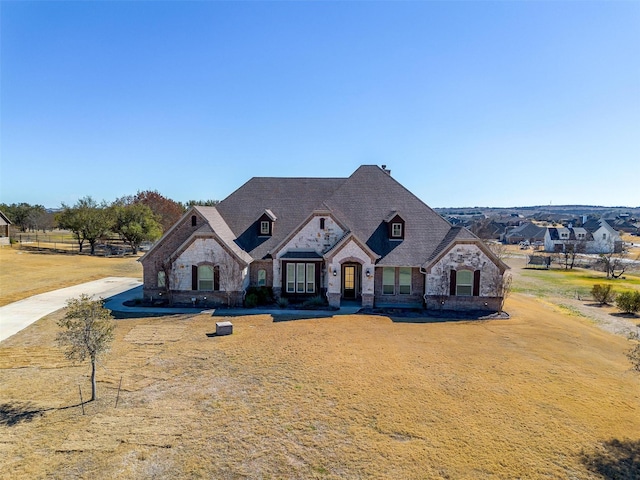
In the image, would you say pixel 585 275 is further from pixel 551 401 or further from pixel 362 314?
pixel 551 401

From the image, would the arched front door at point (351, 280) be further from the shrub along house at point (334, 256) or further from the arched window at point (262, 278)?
the arched window at point (262, 278)

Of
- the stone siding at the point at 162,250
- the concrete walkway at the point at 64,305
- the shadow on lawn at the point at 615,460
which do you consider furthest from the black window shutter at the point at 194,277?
the shadow on lawn at the point at 615,460

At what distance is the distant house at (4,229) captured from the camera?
2467 inches

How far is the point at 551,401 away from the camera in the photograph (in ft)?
44.1

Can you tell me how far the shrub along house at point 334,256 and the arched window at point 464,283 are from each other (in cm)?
7

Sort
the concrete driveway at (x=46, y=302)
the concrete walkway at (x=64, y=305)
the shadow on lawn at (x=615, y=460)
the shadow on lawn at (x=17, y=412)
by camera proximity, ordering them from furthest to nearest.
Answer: the concrete walkway at (x=64, y=305) → the concrete driveway at (x=46, y=302) → the shadow on lawn at (x=17, y=412) → the shadow on lawn at (x=615, y=460)

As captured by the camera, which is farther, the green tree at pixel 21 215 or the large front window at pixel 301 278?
→ the green tree at pixel 21 215

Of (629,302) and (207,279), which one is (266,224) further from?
(629,302)

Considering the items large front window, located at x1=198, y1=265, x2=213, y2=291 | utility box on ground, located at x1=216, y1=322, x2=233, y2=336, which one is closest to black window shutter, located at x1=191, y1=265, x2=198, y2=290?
large front window, located at x1=198, y1=265, x2=213, y2=291

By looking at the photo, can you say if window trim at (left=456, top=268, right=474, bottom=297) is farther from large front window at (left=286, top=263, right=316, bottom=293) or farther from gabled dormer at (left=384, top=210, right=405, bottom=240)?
large front window at (left=286, top=263, right=316, bottom=293)

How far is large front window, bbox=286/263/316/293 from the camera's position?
28.7 metres

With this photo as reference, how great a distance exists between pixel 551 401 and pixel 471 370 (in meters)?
3.16

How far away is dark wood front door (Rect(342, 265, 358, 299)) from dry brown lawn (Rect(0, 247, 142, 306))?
24.8 meters

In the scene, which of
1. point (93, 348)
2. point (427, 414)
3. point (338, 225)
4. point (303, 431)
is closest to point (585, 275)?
point (338, 225)
